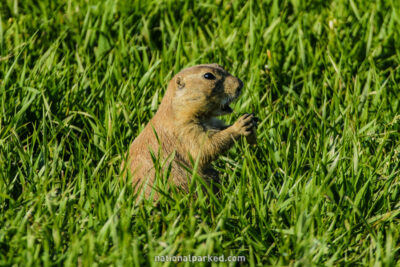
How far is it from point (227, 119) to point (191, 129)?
81 centimetres

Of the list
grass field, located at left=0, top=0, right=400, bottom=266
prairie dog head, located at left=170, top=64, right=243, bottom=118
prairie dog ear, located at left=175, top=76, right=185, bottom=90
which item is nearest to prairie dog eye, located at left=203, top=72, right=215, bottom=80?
prairie dog head, located at left=170, top=64, right=243, bottom=118

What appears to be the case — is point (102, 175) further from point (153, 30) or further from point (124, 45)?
point (153, 30)

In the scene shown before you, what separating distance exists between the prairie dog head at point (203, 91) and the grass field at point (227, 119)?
0.32 m

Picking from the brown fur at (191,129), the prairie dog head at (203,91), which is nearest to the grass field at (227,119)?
the brown fur at (191,129)

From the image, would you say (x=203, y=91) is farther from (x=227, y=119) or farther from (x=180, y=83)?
(x=227, y=119)

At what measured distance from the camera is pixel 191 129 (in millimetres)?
3914

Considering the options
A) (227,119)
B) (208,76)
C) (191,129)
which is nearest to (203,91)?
(208,76)

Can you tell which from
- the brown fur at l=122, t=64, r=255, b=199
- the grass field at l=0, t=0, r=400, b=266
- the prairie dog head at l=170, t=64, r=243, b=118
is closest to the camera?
the grass field at l=0, t=0, r=400, b=266

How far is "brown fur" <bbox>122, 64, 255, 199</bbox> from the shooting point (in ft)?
12.4

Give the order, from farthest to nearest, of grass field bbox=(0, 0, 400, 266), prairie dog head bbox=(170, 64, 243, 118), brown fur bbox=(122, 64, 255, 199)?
prairie dog head bbox=(170, 64, 243, 118)
brown fur bbox=(122, 64, 255, 199)
grass field bbox=(0, 0, 400, 266)

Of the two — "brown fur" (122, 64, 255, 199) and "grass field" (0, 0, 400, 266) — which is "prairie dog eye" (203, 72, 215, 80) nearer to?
"brown fur" (122, 64, 255, 199)

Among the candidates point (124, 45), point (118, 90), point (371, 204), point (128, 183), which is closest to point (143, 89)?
point (118, 90)

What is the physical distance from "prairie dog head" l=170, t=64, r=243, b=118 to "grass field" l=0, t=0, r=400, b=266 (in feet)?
1.05

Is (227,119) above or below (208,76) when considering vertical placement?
below
